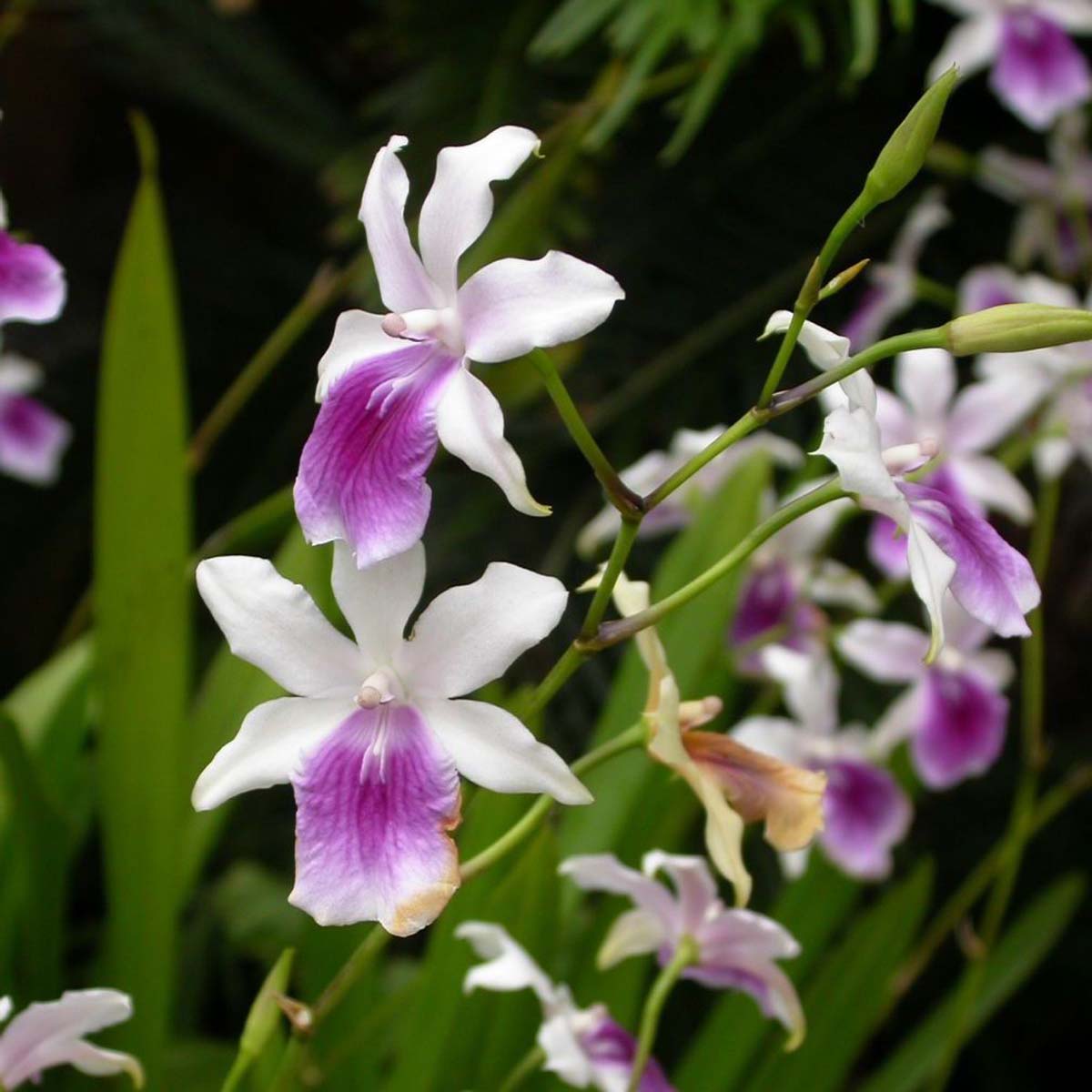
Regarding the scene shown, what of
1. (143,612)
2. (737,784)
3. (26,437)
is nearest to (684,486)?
(143,612)

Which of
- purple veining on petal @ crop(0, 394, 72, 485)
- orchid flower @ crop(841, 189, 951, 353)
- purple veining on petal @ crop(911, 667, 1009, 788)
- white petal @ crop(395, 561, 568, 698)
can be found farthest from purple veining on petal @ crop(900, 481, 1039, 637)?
purple veining on petal @ crop(0, 394, 72, 485)

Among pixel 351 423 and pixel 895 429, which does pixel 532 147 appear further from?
pixel 895 429

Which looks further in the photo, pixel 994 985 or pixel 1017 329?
pixel 994 985

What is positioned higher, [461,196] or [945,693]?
[461,196]

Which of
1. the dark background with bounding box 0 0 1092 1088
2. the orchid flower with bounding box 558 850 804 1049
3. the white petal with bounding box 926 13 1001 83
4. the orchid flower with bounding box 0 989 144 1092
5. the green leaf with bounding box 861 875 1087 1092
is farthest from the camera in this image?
the dark background with bounding box 0 0 1092 1088

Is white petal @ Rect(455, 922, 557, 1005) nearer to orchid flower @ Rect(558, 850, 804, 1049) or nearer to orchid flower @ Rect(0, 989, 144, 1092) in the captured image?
orchid flower @ Rect(558, 850, 804, 1049)

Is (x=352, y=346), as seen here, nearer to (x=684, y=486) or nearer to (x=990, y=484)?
(x=684, y=486)

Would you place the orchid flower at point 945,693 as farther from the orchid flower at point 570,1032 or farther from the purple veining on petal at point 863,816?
the orchid flower at point 570,1032
